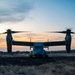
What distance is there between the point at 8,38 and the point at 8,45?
1.76m

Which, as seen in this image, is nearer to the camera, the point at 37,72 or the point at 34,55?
the point at 37,72

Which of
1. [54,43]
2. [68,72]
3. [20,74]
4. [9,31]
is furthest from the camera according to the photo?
[9,31]

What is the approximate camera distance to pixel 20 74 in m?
26.3

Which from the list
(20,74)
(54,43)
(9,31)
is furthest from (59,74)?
(9,31)

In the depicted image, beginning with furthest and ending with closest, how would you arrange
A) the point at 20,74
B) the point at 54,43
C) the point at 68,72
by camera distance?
the point at 54,43 < the point at 68,72 < the point at 20,74

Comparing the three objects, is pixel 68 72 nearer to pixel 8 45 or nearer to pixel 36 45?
pixel 36 45

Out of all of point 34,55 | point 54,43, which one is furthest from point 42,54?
point 54,43

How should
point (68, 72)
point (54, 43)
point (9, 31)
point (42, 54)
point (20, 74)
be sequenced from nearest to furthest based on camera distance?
point (20, 74), point (68, 72), point (42, 54), point (54, 43), point (9, 31)

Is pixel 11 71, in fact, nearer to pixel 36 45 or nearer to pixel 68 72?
pixel 68 72

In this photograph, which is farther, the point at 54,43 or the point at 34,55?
the point at 54,43

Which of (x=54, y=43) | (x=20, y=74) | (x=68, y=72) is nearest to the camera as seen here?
(x=20, y=74)

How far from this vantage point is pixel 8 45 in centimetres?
8044

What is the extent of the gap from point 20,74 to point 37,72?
1.72 meters

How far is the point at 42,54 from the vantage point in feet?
196
